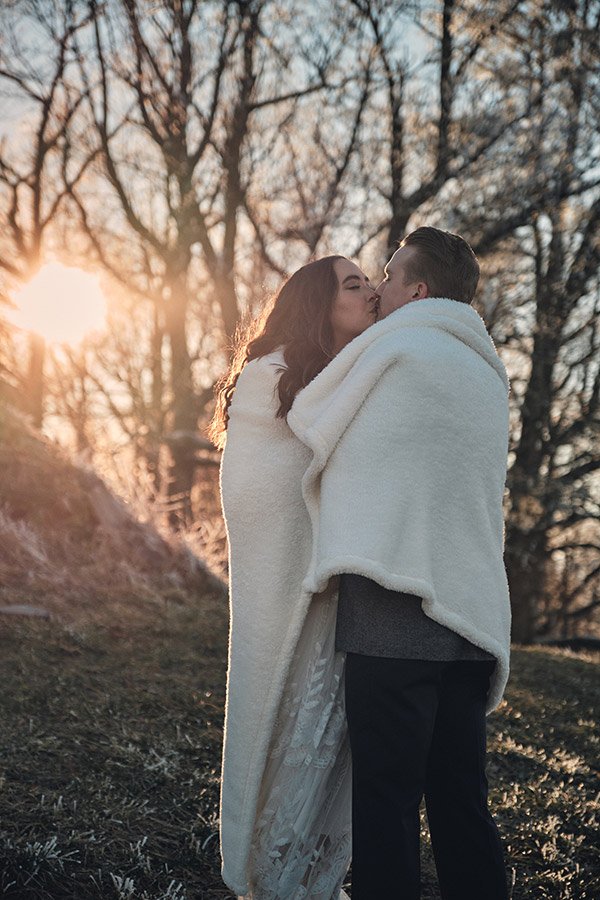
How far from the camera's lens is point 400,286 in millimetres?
2236

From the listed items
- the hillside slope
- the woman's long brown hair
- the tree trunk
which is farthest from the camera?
the tree trunk

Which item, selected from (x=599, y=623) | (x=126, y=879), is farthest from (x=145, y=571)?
(x=599, y=623)

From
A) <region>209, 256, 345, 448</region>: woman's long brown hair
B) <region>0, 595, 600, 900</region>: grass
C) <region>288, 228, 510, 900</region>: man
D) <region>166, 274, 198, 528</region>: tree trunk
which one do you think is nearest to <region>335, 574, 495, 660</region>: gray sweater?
<region>288, 228, 510, 900</region>: man

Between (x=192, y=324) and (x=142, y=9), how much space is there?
7034 millimetres

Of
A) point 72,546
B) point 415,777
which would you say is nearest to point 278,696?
point 415,777

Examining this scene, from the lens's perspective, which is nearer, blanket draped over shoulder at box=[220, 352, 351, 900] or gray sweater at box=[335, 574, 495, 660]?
gray sweater at box=[335, 574, 495, 660]

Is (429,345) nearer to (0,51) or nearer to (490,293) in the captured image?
(490,293)

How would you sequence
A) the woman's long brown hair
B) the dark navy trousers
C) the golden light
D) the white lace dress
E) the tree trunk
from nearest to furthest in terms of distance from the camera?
the dark navy trousers
the white lace dress
the woman's long brown hair
the tree trunk
the golden light

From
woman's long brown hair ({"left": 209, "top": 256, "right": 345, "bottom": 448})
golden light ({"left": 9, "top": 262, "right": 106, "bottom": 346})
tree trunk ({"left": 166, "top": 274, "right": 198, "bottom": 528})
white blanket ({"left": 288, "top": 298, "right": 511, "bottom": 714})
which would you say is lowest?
white blanket ({"left": 288, "top": 298, "right": 511, "bottom": 714})

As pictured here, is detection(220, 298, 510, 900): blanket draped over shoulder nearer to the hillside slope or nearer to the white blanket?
the white blanket

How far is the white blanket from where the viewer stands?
6.07ft

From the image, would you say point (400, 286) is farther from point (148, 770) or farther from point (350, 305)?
point (148, 770)

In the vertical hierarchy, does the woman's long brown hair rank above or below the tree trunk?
below

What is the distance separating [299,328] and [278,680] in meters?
1.03
